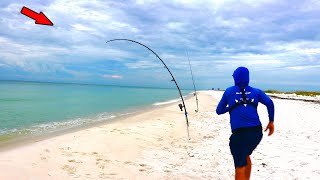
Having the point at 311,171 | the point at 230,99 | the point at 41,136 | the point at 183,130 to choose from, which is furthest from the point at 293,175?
the point at 41,136

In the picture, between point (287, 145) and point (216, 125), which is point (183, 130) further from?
point (287, 145)

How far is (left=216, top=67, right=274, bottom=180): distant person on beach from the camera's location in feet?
15.5

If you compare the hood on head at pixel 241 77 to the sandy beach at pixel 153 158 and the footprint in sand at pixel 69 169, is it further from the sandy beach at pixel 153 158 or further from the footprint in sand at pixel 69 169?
the footprint in sand at pixel 69 169

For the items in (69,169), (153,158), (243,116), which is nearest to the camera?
(243,116)

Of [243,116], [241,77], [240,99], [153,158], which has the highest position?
[241,77]

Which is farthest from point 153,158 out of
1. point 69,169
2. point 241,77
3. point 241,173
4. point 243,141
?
point 241,77

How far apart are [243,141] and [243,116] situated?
392mm

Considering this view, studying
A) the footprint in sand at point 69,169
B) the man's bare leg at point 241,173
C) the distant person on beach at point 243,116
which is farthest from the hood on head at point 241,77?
the footprint in sand at point 69,169

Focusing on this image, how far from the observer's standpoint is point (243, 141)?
4750 millimetres

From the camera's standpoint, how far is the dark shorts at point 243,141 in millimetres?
4730

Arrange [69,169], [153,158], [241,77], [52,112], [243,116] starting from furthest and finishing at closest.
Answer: [52,112], [153,158], [69,169], [241,77], [243,116]

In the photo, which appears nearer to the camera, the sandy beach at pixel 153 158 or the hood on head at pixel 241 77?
the hood on head at pixel 241 77

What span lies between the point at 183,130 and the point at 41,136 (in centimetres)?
584

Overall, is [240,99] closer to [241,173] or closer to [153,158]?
[241,173]
